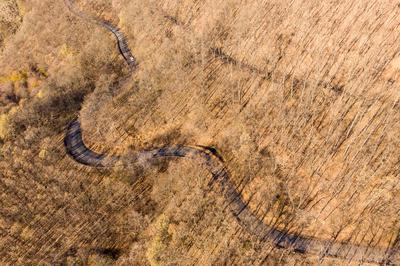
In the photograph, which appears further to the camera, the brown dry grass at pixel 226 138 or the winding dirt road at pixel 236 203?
the brown dry grass at pixel 226 138

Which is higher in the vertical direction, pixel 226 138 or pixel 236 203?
pixel 226 138

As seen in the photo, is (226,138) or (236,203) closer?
(236,203)

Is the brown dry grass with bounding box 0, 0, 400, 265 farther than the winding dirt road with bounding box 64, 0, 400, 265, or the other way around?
the brown dry grass with bounding box 0, 0, 400, 265

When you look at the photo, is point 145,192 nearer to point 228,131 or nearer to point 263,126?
point 228,131

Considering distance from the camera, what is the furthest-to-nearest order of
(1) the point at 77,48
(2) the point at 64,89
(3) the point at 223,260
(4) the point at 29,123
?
(1) the point at 77,48, (2) the point at 64,89, (4) the point at 29,123, (3) the point at 223,260

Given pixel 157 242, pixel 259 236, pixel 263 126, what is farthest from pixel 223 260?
pixel 263 126
